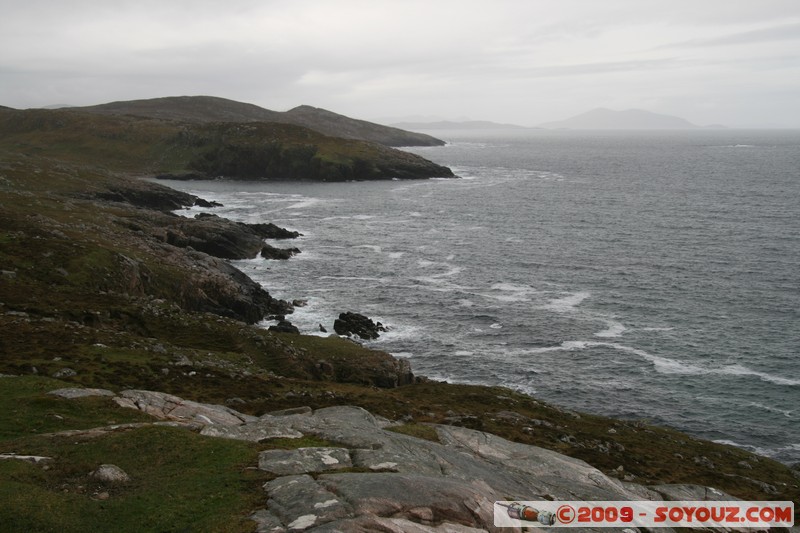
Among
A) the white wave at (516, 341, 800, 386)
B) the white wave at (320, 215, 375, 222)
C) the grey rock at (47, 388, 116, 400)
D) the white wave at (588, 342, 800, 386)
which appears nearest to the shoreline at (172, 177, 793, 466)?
the white wave at (516, 341, 800, 386)

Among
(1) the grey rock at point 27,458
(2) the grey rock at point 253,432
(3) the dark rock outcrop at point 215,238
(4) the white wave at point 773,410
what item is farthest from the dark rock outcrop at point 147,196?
(4) the white wave at point 773,410

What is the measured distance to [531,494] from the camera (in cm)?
2498

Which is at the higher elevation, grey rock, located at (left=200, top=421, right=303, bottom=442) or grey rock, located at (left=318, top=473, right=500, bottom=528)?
grey rock, located at (left=318, top=473, right=500, bottom=528)

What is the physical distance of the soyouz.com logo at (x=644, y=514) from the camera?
21.1 meters

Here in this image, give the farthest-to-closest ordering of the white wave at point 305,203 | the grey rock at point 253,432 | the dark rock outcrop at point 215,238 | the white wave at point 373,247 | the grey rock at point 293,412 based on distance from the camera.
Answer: the white wave at point 305,203 < the white wave at point 373,247 < the dark rock outcrop at point 215,238 < the grey rock at point 293,412 < the grey rock at point 253,432

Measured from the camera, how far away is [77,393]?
1121 inches

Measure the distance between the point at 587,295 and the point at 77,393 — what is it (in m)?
63.8

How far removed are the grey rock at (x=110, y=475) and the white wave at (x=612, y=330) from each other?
54.7 m

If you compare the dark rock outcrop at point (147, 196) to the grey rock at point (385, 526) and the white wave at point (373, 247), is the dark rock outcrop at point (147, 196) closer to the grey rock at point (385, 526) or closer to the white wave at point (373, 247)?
the white wave at point (373, 247)

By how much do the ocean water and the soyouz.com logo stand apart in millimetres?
18129

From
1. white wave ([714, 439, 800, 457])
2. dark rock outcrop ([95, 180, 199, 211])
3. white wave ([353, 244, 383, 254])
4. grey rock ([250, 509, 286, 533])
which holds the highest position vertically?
dark rock outcrop ([95, 180, 199, 211])

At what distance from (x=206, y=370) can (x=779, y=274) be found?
260 ft

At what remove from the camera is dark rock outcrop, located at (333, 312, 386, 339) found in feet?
213

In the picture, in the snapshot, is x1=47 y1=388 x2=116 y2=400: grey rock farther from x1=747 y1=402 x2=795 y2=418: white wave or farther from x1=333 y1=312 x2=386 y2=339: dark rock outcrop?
x1=747 y1=402 x2=795 y2=418: white wave
